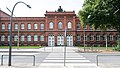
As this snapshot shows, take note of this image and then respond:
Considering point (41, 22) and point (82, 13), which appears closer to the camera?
Result: point (82, 13)

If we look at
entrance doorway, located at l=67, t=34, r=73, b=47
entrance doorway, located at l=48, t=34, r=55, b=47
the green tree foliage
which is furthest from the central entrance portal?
the green tree foliage

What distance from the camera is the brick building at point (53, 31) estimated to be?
249ft

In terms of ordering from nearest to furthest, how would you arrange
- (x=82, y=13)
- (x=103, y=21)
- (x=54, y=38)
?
(x=103, y=21) < (x=82, y=13) < (x=54, y=38)

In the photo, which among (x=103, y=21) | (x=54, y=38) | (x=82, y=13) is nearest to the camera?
(x=103, y=21)

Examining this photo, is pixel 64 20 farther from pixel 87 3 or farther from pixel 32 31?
pixel 87 3

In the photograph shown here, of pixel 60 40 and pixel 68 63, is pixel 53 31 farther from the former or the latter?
pixel 68 63

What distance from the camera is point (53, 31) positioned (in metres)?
75.9

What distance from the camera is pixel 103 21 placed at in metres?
39.4

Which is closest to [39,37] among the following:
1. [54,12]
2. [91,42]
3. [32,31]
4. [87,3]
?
[32,31]

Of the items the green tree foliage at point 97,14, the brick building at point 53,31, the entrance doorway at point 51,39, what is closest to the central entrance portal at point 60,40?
the brick building at point 53,31

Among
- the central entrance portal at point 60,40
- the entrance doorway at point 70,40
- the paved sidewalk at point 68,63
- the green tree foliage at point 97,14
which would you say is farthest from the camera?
the entrance doorway at point 70,40

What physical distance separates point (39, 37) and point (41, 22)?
13.8 feet

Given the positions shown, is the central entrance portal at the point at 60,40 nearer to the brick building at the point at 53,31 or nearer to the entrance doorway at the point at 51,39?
the brick building at the point at 53,31

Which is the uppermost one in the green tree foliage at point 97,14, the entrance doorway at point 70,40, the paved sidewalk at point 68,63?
the green tree foliage at point 97,14
